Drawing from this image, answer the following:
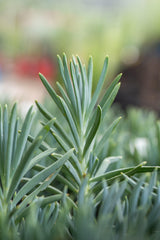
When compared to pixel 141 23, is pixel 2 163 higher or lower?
lower

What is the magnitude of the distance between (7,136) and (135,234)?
62mm

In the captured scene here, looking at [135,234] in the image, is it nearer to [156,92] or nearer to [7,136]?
[7,136]

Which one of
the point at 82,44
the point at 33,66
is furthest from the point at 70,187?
the point at 33,66

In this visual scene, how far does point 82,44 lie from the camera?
98.0 inches

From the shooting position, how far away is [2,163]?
0.14m

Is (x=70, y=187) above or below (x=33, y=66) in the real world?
below

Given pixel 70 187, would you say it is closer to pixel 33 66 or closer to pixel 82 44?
pixel 82 44

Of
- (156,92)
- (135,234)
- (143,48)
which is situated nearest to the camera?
(135,234)

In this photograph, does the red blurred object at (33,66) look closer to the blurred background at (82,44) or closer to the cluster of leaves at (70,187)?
the blurred background at (82,44)

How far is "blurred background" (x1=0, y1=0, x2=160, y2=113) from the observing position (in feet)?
6.29

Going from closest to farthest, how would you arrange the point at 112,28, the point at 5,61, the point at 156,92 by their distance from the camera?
1. the point at 156,92
2. the point at 112,28
3. the point at 5,61

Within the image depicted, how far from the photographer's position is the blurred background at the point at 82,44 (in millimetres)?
1916

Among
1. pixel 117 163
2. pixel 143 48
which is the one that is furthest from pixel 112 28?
pixel 117 163

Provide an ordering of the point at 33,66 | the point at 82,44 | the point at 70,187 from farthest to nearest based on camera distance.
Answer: the point at 33,66 < the point at 82,44 < the point at 70,187
